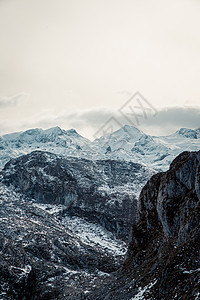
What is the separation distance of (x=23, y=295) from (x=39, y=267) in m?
39.3

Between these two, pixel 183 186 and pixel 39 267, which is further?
pixel 39 267

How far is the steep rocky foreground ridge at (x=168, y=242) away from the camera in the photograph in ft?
179

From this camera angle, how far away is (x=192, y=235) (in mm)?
62656

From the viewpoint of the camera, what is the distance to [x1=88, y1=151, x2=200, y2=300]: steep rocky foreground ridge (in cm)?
5453

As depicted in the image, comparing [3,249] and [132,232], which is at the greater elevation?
[132,232]

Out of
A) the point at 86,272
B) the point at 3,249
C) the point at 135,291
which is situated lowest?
the point at 86,272

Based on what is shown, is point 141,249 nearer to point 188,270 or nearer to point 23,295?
point 188,270

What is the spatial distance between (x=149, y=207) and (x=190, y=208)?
3110 cm

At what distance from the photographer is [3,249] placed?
189m

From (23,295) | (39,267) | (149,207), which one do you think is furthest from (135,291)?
(39,267)

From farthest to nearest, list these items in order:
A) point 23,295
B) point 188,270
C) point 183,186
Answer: point 23,295 → point 183,186 → point 188,270

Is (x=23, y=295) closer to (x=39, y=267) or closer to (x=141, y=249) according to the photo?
(x=39, y=267)

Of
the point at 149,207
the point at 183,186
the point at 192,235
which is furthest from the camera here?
the point at 149,207

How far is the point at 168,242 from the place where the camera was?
81.2m
